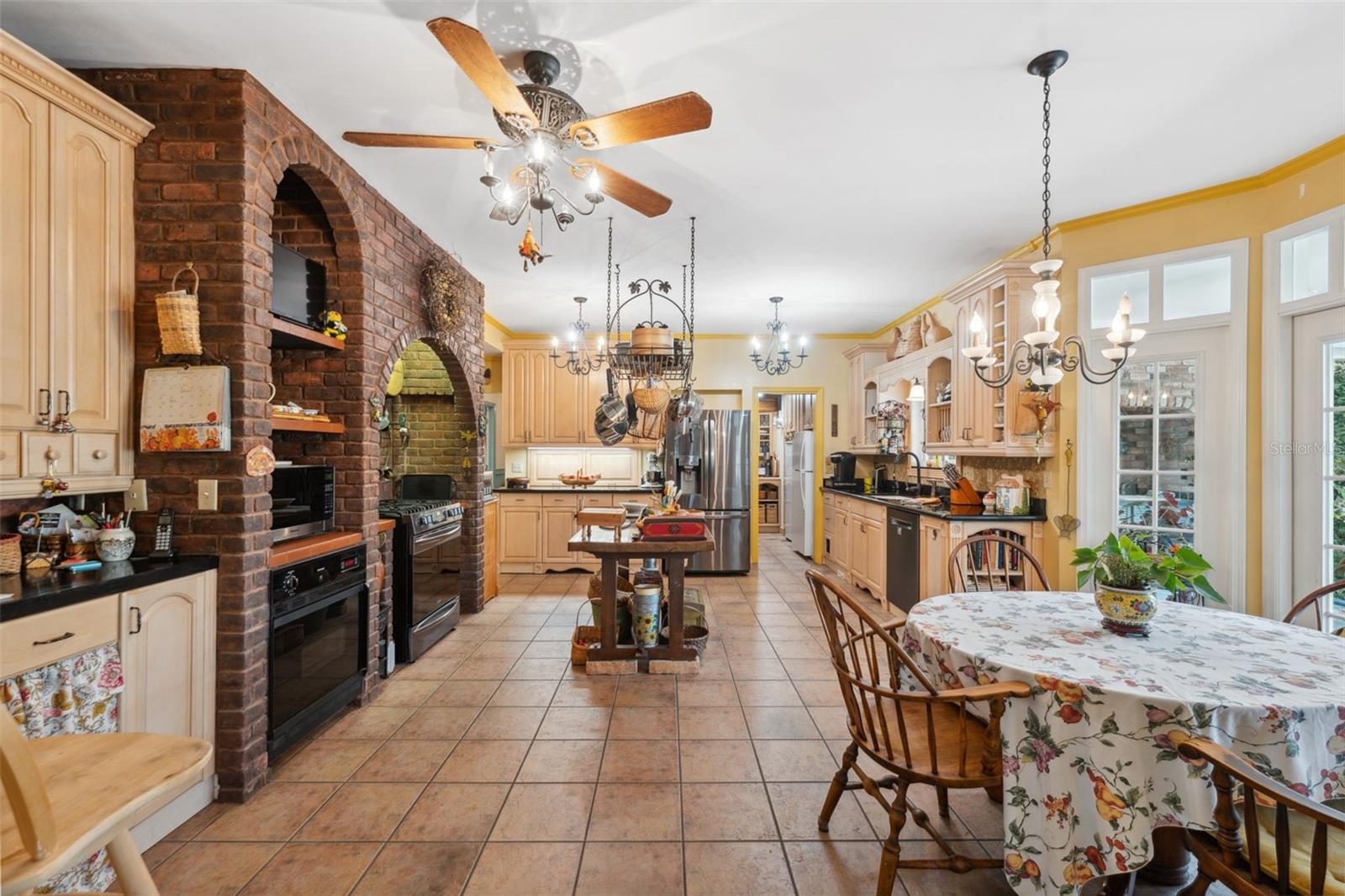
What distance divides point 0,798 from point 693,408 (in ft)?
10.9

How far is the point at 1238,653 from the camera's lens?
1659mm

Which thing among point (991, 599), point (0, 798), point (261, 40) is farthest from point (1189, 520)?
point (261, 40)

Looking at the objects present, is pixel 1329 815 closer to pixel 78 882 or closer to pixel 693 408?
pixel 78 882

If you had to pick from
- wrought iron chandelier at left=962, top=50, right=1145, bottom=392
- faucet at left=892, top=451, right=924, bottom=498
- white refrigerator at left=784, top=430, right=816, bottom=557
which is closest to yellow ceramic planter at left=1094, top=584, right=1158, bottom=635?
wrought iron chandelier at left=962, top=50, right=1145, bottom=392

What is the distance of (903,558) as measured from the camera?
4562 millimetres

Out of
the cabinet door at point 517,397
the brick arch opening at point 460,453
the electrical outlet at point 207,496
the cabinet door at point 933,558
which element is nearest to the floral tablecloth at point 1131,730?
the cabinet door at point 933,558

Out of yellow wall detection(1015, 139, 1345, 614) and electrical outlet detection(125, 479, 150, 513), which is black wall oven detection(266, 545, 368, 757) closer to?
electrical outlet detection(125, 479, 150, 513)

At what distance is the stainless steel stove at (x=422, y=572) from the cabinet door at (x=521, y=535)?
194 cm

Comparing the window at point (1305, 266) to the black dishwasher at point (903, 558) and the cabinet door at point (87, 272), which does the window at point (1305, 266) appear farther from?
the cabinet door at point (87, 272)

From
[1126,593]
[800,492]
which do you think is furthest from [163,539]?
[800,492]

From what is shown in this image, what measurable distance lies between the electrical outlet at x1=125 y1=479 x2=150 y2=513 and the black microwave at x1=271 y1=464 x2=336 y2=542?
464 millimetres

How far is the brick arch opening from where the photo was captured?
4455 millimetres

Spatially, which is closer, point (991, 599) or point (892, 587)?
point (991, 599)

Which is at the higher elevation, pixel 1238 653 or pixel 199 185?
pixel 199 185
